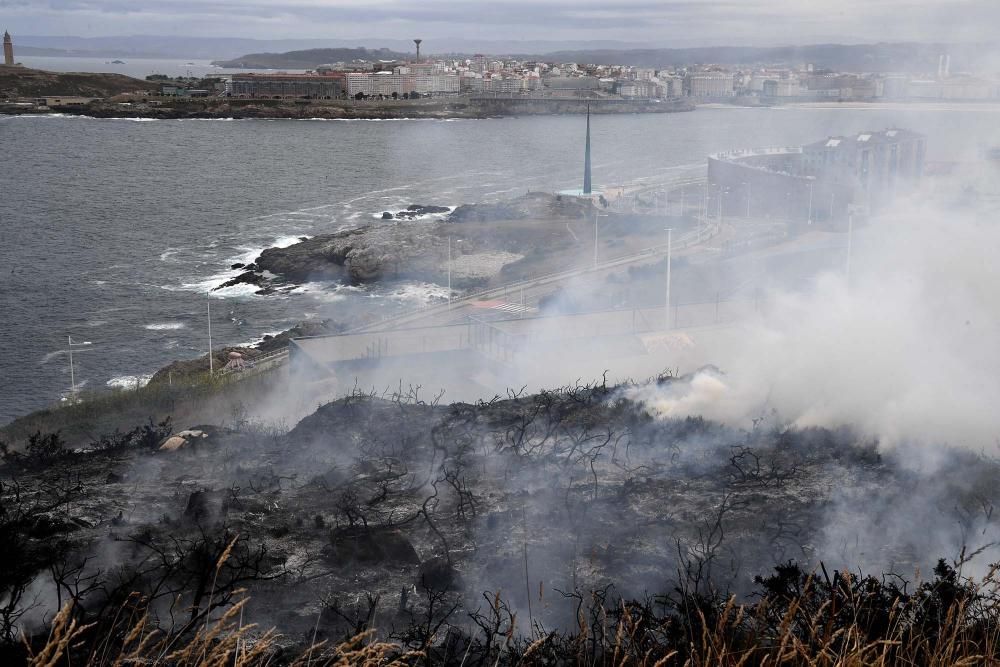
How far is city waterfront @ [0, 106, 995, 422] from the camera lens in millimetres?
14914

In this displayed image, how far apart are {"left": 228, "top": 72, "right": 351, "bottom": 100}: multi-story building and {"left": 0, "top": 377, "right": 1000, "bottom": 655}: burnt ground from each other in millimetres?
57558

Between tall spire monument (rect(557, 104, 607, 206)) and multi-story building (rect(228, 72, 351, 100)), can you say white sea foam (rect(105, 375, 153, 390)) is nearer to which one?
tall spire monument (rect(557, 104, 607, 206))

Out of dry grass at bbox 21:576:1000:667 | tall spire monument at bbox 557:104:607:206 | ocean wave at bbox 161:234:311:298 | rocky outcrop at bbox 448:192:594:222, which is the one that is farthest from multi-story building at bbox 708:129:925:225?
dry grass at bbox 21:576:1000:667

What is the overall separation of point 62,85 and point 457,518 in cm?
6352

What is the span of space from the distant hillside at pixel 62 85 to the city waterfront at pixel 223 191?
8402 mm

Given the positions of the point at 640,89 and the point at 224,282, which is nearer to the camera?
the point at 224,282

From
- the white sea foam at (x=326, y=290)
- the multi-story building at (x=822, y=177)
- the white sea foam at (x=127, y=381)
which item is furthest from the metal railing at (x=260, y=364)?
the multi-story building at (x=822, y=177)

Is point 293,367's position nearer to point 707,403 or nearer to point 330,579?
point 707,403

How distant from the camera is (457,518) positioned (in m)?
4.26

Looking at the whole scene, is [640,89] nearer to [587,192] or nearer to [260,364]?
[587,192]

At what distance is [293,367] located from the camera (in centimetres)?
963

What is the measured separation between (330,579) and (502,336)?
6.13 meters

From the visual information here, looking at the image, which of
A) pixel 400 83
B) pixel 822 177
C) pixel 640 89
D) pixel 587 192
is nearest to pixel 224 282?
pixel 587 192

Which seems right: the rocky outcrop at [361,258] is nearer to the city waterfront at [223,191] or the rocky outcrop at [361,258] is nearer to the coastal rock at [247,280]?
the coastal rock at [247,280]
